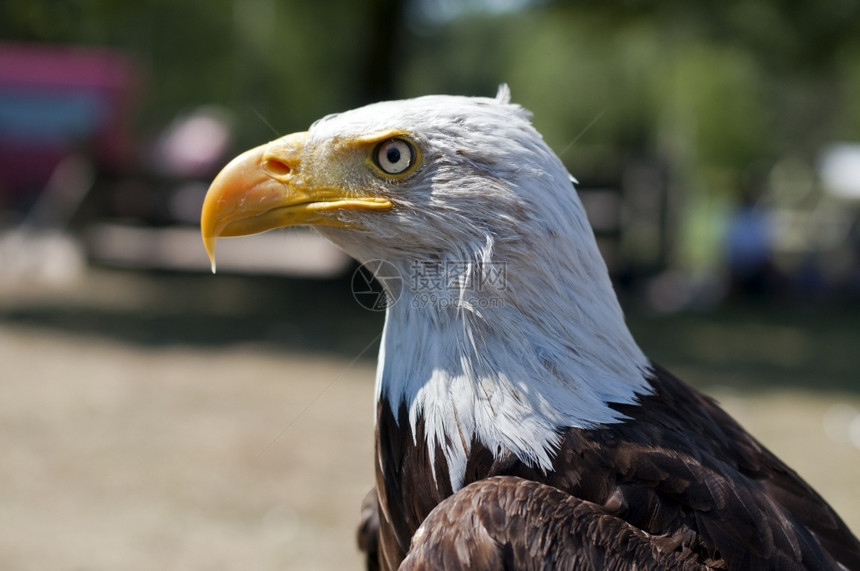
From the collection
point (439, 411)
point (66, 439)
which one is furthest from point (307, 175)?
point (66, 439)

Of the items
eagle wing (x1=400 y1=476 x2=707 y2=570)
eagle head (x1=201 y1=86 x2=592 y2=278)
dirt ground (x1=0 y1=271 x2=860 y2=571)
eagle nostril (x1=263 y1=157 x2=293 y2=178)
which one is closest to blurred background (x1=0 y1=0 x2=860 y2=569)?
dirt ground (x1=0 y1=271 x2=860 y2=571)

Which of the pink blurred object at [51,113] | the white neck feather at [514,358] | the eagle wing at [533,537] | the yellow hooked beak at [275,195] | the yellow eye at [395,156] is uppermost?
the yellow eye at [395,156]

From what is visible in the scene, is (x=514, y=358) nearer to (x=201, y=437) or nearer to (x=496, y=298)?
(x=496, y=298)

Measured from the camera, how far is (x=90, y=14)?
41.0ft

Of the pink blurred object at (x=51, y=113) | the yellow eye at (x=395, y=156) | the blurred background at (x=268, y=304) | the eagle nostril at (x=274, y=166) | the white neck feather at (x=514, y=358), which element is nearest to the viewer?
the white neck feather at (x=514, y=358)

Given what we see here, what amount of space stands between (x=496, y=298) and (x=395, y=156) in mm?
501

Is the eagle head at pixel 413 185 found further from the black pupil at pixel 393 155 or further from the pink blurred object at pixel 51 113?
the pink blurred object at pixel 51 113

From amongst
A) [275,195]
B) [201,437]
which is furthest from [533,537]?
[201,437]

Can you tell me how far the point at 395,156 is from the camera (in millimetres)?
2459

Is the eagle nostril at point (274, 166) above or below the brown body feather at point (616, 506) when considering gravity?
above

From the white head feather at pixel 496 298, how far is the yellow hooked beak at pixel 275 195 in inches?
8.4

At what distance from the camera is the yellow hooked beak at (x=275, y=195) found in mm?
2521

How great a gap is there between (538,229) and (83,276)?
13.5 metres

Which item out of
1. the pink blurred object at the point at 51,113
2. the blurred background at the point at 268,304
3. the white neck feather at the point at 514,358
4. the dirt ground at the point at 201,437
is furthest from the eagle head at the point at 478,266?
the pink blurred object at the point at 51,113
